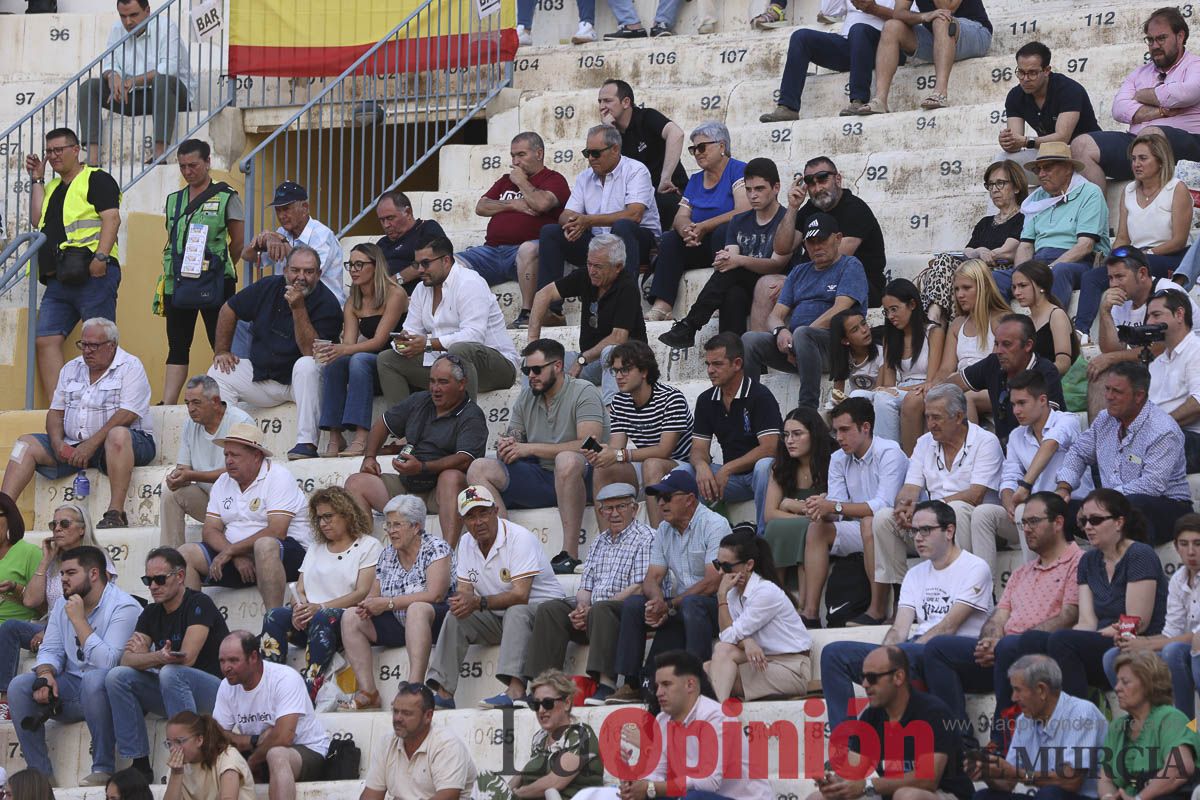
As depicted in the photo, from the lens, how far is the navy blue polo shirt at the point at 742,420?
42.8 feet

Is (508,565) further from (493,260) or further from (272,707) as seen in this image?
(493,260)

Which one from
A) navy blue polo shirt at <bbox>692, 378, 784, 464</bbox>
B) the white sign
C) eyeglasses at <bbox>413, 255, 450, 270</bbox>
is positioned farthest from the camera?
the white sign

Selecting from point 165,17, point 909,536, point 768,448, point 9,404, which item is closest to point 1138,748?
point 909,536

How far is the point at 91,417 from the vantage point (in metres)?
14.6

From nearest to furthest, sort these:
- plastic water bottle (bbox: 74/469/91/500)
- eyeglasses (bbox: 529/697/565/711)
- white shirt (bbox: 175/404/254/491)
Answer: eyeglasses (bbox: 529/697/565/711) → white shirt (bbox: 175/404/254/491) → plastic water bottle (bbox: 74/469/91/500)

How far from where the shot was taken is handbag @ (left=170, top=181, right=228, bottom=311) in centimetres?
1530

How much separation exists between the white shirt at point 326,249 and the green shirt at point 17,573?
8.87 feet

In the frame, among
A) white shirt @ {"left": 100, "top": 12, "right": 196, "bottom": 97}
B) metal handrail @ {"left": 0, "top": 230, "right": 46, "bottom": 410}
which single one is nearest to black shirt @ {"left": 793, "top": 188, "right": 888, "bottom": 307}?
metal handrail @ {"left": 0, "top": 230, "right": 46, "bottom": 410}

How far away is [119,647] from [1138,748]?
548 cm

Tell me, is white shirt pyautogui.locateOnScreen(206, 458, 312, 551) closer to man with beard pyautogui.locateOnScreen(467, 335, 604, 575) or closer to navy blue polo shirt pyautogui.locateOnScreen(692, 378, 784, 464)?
man with beard pyautogui.locateOnScreen(467, 335, 604, 575)

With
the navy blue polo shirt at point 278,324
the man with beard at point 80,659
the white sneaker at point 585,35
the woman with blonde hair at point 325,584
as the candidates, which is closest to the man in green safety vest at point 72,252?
the navy blue polo shirt at point 278,324

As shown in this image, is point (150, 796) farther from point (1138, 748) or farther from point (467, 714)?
point (1138, 748)

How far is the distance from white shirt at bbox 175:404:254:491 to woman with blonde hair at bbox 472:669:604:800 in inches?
133

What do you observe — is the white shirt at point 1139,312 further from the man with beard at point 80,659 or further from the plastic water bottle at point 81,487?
the plastic water bottle at point 81,487
